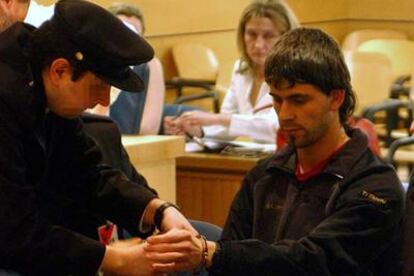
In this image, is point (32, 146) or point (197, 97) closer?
point (32, 146)

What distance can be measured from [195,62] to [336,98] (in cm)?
590

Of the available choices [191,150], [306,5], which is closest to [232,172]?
[191,150]

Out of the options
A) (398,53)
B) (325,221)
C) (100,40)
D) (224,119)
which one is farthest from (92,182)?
(398,53)

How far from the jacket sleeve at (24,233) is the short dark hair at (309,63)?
636mm

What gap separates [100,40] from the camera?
182 centimetres

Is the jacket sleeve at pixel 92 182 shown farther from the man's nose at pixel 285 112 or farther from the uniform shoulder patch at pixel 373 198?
the uniform shoulder patch at pixel 373 198

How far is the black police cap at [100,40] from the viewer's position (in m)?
1.82

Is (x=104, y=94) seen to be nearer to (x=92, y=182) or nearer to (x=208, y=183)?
(x=92, y=182)

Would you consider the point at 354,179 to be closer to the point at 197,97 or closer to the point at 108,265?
the point at 108,265

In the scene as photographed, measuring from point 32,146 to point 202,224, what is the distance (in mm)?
815

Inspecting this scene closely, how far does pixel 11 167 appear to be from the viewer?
5.90ft

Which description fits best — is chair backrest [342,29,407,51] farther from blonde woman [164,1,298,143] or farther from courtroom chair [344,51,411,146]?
blonde woman [164,1,298,143]

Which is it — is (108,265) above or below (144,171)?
above

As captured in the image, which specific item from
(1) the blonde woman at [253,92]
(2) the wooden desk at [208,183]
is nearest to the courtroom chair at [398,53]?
(1) the blonde woman at [253,92]
